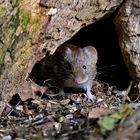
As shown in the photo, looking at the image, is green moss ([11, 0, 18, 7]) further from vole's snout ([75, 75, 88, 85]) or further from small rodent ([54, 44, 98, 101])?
vole's snout ([75, 75, 88, 85])

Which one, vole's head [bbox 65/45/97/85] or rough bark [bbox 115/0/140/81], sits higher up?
rough bark [bbox 115/0/140/81]

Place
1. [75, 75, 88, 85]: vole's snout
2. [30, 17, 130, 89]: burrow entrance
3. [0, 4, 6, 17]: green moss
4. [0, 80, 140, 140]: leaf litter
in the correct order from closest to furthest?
[0, 80, 140, 140]: leaf litter
[0, 4, 6, 17]: green moss
[75, 75, 88, 85]: vole's snout
[30, 17, 130, 89]: burrow entrance

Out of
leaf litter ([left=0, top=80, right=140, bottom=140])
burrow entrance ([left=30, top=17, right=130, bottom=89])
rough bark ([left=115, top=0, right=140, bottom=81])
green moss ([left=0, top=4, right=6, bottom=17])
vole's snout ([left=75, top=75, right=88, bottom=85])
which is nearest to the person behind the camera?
leaf litter ([left=0, top=80, right=140, bottom=140])

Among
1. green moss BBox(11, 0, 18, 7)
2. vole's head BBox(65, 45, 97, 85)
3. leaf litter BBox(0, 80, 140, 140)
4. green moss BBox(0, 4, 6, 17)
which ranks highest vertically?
green moss BBox(11, 0, 18, 7)

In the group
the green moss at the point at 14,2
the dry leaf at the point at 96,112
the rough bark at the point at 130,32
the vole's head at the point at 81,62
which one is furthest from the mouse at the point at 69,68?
the green moss at the point at 14,2

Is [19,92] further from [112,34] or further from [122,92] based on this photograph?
[112,34]

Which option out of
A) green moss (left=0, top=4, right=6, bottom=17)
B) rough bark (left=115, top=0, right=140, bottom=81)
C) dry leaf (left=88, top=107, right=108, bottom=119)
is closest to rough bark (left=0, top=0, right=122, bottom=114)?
green moss (left=0, top=4, right=6, bottom=17)

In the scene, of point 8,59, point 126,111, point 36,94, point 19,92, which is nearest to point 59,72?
point 36,94
